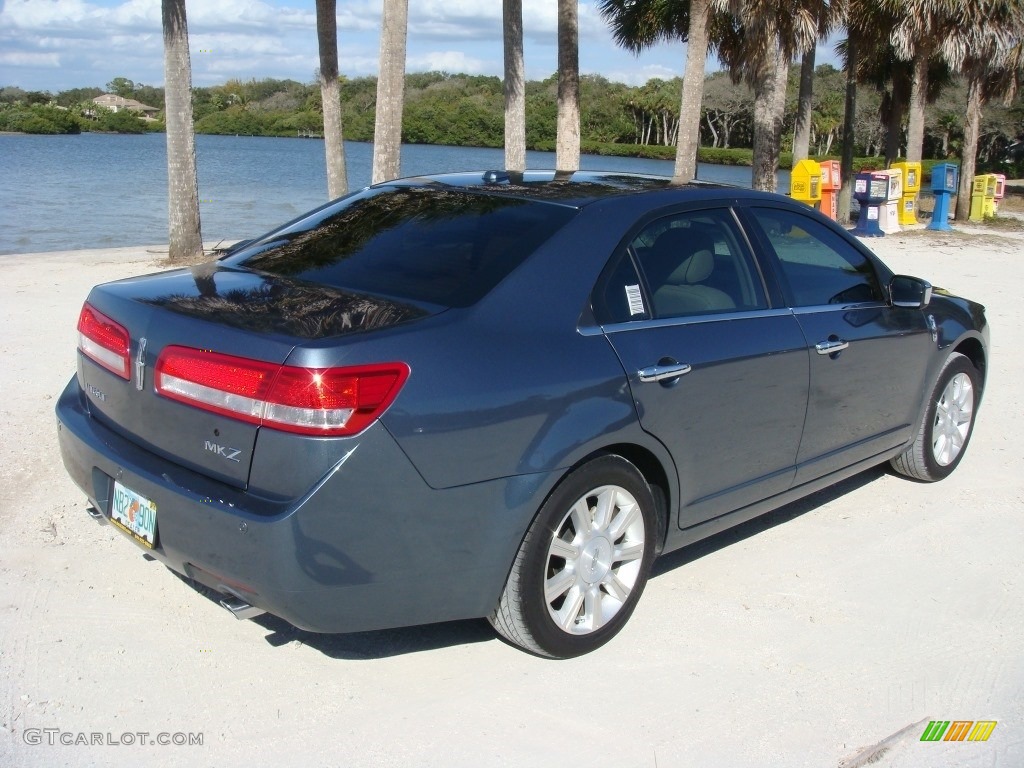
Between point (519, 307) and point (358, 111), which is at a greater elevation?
point (358, 111)

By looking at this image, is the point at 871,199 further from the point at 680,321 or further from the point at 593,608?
the point at 593,608

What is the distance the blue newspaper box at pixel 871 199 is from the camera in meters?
20.3

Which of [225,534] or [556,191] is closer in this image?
[225,534]

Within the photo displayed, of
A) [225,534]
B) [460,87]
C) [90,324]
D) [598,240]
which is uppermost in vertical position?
[460,87]

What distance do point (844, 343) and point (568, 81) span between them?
41.2 ft

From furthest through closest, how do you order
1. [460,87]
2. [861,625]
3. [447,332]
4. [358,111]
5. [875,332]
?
[460,87]
[358,111]
[875,332]
[861,625]
[447,332]

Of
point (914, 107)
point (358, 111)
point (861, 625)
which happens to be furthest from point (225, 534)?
point (358, 111)

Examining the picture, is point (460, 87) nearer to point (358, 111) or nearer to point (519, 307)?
point (358, 111)

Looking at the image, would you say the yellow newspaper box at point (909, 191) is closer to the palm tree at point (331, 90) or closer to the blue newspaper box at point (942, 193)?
the blue newspaper box at point (942, 193)

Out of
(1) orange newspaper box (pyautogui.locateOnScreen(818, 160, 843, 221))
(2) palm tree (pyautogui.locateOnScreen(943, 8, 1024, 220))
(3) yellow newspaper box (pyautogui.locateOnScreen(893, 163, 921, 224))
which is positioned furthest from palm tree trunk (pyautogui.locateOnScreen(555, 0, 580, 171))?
(2) palm tree (pyautogui.locateOnScreen(943, 8, 1024, 220))

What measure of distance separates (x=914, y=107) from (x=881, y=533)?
23372 mm

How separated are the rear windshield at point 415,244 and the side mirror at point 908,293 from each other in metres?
2.09

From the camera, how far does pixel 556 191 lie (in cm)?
416

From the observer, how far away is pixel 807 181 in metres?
20.5
